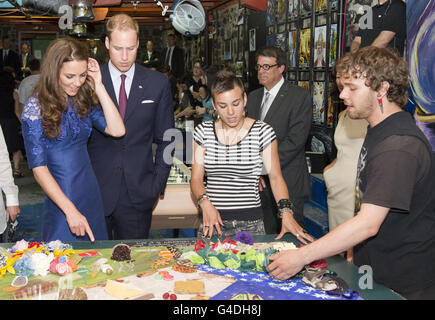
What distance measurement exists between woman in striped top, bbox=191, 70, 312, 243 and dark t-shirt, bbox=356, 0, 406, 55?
1.55 m

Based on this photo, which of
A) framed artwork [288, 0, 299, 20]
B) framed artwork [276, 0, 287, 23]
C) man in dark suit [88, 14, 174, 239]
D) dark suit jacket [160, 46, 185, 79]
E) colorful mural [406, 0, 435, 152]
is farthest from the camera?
dark suit jacket [160, 46, 185, 79]

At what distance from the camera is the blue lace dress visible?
7.36 feet

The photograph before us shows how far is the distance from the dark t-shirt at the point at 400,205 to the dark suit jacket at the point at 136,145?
1347 millimetres

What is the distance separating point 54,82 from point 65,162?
376 millimetres

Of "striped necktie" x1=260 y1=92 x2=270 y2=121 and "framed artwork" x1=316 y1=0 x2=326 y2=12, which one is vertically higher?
"framed artwork" x1=316 y1=0 x2=326 y2=12

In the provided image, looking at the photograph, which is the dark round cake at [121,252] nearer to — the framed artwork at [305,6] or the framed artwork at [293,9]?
the framed artwork at [305,6]

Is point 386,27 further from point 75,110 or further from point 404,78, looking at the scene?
point 75,110

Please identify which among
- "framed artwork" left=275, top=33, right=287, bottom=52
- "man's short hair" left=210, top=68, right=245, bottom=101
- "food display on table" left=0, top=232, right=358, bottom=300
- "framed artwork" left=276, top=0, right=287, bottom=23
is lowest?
"food display on table" left=0, top=232, right=358, bottom=300

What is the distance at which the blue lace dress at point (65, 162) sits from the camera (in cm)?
224

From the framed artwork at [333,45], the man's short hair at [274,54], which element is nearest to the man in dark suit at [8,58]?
the framed artwork at [333,45]

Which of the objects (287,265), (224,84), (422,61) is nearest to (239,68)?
(422,61)

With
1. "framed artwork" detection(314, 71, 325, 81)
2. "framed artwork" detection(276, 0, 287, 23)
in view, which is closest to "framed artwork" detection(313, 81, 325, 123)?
"framed artwork" detection(314, 71, 325, 81)

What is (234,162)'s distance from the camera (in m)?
2.45

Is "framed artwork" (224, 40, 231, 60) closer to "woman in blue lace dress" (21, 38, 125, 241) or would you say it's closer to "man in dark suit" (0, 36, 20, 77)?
"man in dark suit" (0, 36, 20, 77)
